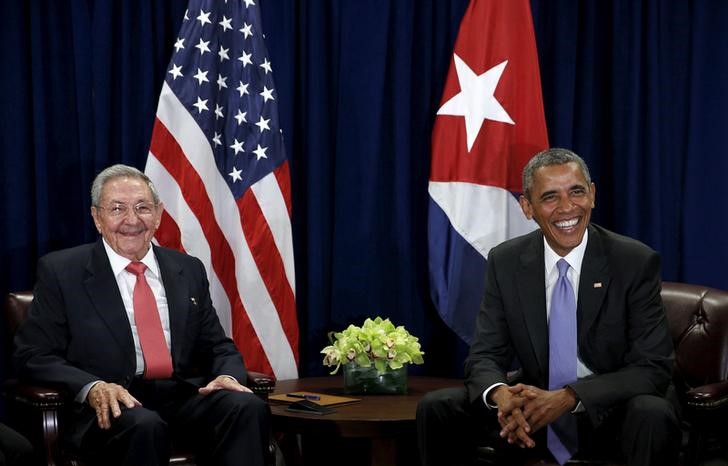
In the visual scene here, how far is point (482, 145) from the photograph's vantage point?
15.6ft

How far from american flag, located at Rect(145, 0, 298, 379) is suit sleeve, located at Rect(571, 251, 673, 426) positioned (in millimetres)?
1754

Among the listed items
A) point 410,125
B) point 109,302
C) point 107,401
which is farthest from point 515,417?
point 410,125

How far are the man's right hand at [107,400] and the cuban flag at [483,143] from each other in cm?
184

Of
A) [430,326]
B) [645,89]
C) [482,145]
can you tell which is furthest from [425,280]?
[645,89]

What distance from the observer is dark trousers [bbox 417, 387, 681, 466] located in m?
3.12

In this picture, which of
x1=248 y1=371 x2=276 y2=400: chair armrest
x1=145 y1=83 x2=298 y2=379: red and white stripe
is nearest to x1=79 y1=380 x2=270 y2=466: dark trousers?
x1=248 y1=371 x2=276 y2=400: chair armrest

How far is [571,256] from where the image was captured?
143 inches

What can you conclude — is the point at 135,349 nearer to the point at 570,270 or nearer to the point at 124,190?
the point at 124,190

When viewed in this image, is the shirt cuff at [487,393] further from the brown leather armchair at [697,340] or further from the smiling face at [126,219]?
the smiling face at [126,219]

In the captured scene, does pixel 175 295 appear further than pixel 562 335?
Yes

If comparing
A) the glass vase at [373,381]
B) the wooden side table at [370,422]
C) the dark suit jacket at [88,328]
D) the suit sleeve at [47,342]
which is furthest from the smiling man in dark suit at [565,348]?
the suit sleeve at [47,342]

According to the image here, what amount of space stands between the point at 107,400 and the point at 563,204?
5.82ft

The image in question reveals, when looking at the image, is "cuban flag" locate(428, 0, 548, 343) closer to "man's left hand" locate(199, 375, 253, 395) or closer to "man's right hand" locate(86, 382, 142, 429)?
"man's left hand" locate(199, 375, 253, 395)

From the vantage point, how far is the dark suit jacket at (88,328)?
3.65 meters
